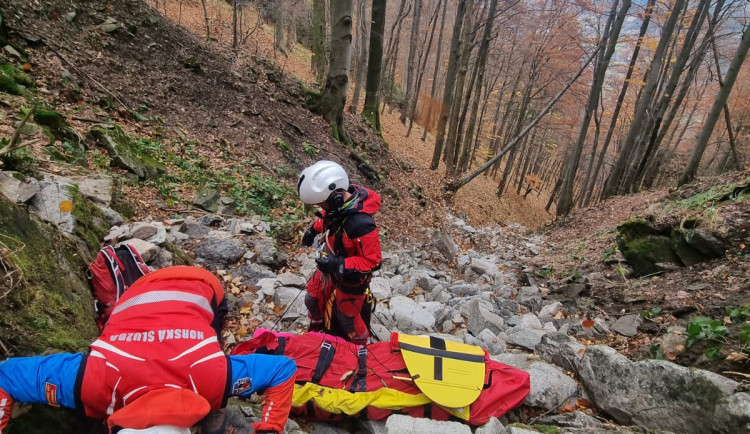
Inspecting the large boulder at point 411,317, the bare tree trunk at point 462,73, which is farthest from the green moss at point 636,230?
the bare tree trunk at point 462,73

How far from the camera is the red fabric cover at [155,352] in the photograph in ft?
6.10

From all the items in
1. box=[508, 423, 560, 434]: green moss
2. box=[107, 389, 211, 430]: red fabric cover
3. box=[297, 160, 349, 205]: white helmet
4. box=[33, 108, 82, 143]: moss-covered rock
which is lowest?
box=[508, 423, 560, 434]: green moss

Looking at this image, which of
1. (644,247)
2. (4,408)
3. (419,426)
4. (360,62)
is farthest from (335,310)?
(360,62)

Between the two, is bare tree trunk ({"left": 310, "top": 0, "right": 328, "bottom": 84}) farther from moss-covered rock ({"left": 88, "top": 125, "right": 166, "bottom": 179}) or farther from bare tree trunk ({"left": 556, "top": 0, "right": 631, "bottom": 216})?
bare tree trunk ({"left": 556, "top": 0, "right": 631, "bottom": 216})

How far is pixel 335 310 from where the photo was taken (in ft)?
12.3

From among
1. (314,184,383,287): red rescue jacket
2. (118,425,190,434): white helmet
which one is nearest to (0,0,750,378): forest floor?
(314,184,383,287): red rescue jacket

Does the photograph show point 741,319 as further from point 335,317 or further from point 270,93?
point 270,93

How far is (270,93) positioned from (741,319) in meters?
9.75

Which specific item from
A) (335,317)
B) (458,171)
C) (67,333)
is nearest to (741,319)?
(335,317)

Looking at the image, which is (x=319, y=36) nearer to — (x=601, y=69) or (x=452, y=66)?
(x=452, y=66)

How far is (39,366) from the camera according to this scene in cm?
187

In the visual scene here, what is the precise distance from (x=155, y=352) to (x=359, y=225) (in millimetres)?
1906

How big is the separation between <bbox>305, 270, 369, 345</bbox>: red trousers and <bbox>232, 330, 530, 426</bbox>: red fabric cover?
0.43 m

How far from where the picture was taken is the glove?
1.75m
